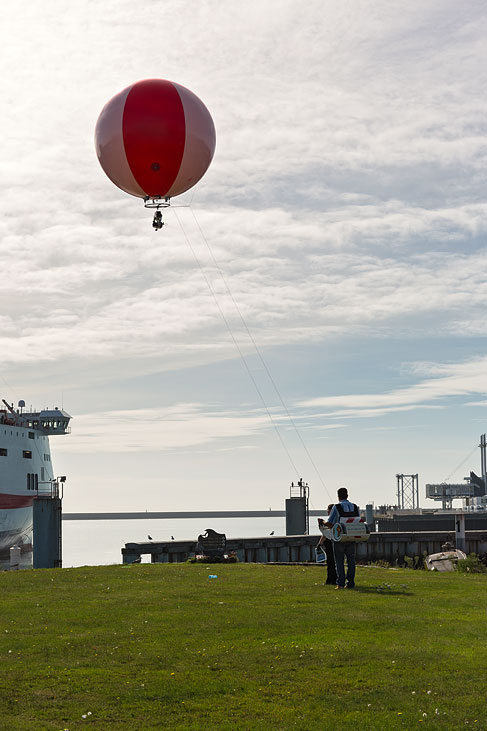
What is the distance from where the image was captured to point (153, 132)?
20.9 metres

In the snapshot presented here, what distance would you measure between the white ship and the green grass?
71.7 metres

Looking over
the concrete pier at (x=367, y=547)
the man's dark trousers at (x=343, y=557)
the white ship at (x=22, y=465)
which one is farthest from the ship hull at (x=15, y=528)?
the man's dark trousers at (x=343, y=557)

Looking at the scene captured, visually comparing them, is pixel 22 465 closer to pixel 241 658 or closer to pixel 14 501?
pixel 14 501

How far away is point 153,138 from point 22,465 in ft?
240

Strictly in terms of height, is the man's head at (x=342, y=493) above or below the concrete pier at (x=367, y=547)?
above

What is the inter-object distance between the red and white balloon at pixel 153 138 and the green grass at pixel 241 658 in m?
11.4

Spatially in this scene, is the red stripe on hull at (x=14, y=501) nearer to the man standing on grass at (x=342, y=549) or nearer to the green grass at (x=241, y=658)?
the green grass at (x=241, y=658)

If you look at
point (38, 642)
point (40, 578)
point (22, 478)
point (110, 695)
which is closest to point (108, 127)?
point (40, 578)

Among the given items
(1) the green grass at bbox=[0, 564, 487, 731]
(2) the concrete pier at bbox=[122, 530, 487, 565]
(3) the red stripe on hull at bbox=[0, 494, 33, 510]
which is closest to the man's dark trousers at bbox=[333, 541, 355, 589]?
(1) the green grass at bbox=[0, 564, 487, 731]

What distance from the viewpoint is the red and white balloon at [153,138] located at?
21.0 meters

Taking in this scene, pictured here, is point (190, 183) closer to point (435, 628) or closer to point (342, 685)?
point (435, 628)

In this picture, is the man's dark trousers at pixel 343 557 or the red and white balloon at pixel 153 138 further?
the red and white balloon at pixel 153 138

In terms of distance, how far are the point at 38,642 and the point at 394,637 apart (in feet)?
16.4

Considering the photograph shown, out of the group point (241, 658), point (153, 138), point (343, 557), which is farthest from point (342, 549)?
point (153, 138)
